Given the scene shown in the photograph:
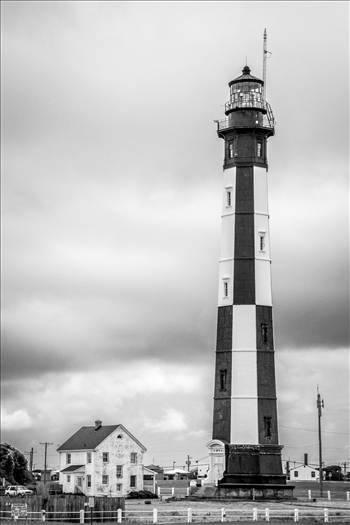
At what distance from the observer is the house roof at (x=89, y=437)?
3110 inches

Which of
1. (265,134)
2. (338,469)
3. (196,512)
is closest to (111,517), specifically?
(196,512)

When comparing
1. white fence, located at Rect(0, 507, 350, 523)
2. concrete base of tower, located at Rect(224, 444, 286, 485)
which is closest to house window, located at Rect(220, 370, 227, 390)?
concrete base of tower, located at Rect(224, 444, 286, 485)

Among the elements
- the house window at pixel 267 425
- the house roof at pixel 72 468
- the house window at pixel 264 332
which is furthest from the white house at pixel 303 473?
the house window at pixel 264 332

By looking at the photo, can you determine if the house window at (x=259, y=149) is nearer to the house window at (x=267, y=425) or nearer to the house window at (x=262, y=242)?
the house window at (x=262, y=242)

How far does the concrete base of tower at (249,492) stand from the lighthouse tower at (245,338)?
0.20ft

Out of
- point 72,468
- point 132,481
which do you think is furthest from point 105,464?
point 72,468

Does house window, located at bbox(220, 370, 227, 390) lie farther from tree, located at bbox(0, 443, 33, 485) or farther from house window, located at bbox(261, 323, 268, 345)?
tree, located at bbox(0, 443, 33, 485)

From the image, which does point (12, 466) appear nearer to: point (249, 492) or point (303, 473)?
point (249, 492)

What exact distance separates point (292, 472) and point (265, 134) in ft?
257

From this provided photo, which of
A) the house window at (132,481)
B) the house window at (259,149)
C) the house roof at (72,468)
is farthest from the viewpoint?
the house roof at (72,468)

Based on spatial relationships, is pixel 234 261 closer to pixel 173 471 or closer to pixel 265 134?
pixel 265 134

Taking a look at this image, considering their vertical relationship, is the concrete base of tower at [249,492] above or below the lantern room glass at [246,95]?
below

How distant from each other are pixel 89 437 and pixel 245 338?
862 inches

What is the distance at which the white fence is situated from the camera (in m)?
45.8
